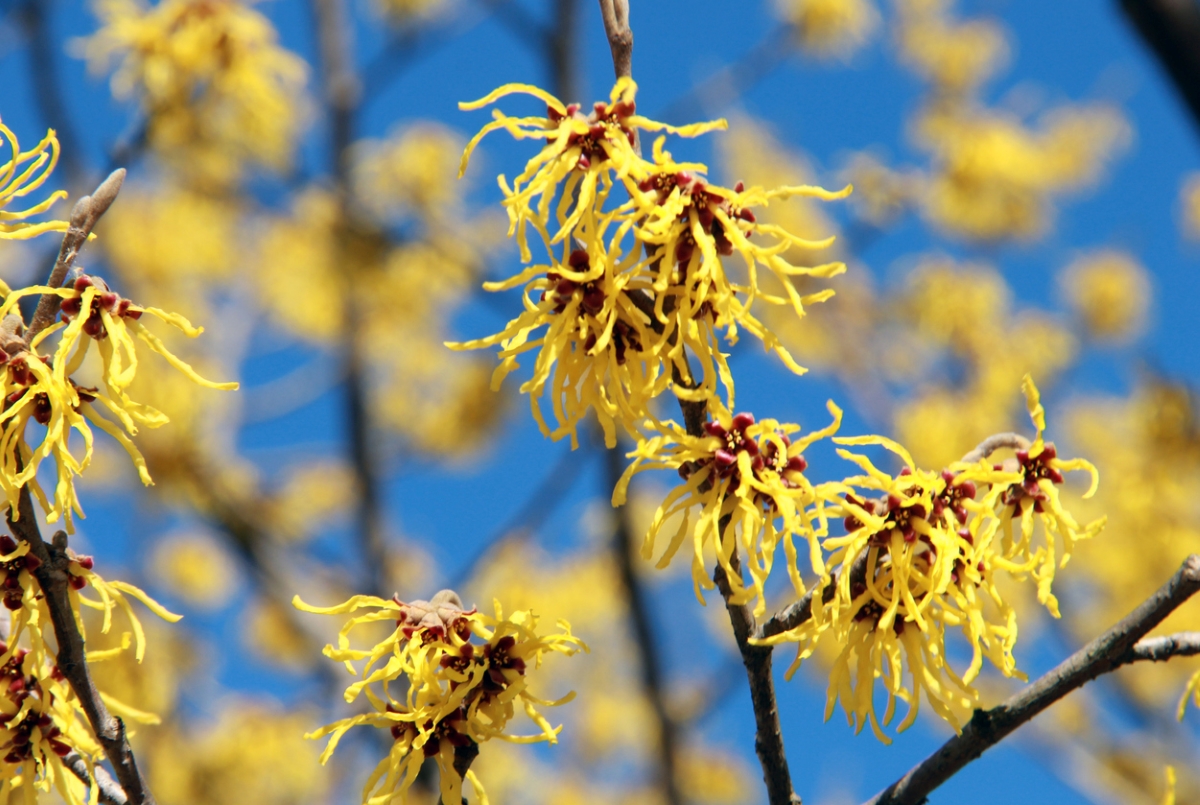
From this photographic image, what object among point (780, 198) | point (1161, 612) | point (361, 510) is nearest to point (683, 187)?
point (780, 198)

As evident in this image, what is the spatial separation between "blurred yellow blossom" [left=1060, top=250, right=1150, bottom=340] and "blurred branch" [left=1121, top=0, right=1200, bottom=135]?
214 inches

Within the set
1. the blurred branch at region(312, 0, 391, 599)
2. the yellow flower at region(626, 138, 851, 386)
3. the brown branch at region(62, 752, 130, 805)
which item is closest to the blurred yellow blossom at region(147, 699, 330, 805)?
the blurred branch at region(312, 0, 391, 599)

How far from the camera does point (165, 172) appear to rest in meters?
5.07

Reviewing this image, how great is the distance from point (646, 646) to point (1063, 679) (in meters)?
2.85

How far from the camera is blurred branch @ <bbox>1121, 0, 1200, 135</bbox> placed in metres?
1.85

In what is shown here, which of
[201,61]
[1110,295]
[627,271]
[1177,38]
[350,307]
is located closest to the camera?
[627,271]

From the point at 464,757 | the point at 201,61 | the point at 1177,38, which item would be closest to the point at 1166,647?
the point at 464,757

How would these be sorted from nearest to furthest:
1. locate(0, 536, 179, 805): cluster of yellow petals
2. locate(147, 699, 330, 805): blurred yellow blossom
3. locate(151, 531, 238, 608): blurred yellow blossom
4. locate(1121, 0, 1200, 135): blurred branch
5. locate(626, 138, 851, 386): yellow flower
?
locate(626, 138, 851, 386): yellow flower
locate(0, 536, 179, 805): cluster of yellow petals
locate(1121, 0, 1200, 135): blurred branch
locate(147, 699, 330, 805): blurred yellow blossom
locate(151, 531, 238, 608): blurred yellow blossom

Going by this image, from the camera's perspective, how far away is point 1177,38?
6.07ft

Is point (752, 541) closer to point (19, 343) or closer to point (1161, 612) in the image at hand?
point (1161, 612)

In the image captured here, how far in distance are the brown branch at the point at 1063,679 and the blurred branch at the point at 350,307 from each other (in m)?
3.39

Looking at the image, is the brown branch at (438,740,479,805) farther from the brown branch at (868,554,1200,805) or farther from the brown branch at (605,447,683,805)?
the brown branch at (605,447,683,805)

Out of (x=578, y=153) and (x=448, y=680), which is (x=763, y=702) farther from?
(x=578, y=153)

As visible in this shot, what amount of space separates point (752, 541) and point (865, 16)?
5242 millimetres
